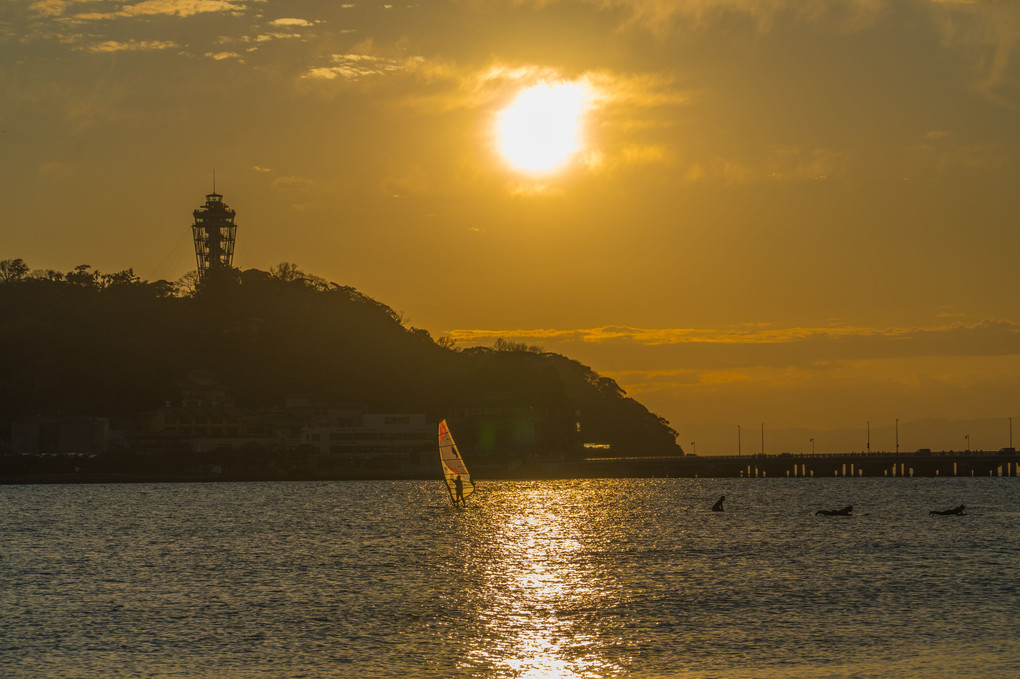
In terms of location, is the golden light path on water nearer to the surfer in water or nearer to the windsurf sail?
the windsurf sail

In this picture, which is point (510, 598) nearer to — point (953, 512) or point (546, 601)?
point (546, 601)

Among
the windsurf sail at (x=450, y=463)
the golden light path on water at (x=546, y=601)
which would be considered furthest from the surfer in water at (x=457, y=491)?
the golden light path on water at (x=546, y=601)

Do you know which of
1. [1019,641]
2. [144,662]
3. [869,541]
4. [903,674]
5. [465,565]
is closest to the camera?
[903,674]

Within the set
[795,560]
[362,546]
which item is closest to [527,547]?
[362,546]

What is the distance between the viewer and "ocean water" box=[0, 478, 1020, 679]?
135 feet

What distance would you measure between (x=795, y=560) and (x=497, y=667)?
3810cm

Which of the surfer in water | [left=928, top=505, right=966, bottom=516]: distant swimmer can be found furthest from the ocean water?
the surfer in water

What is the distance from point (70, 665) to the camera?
134 feet

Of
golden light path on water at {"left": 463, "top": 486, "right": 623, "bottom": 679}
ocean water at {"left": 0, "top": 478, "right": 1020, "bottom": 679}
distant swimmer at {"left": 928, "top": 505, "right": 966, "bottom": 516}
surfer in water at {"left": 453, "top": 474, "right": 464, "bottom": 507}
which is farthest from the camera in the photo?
surfer in water at {"left": 453, "top": 474, "right": 464, "bottom": 507}

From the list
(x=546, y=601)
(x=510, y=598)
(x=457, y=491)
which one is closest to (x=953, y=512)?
(x=457, y=491)

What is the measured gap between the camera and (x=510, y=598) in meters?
56.0

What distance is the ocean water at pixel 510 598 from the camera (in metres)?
41.1

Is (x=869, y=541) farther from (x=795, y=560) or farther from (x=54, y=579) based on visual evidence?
(x=54, y=579)

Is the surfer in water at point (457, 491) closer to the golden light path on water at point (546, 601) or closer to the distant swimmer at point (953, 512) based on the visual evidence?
the golden light path on water at point (546, 601)
